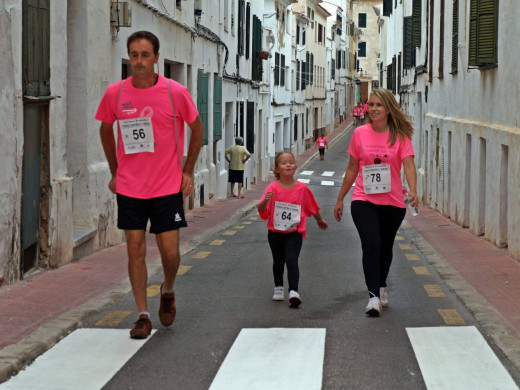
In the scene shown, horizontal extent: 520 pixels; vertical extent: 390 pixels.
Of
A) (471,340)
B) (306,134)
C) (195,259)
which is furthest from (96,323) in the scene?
(306,134)

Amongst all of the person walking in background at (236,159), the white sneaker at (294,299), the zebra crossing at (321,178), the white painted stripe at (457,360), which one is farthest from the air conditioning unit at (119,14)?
the zebra crossing at (321,178)

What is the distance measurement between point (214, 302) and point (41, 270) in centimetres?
274

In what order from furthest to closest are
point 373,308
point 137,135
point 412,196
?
point 412,196, point 373,308, point 137,135

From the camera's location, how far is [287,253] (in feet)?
30.6

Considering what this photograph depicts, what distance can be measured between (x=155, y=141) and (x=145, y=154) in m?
0.12

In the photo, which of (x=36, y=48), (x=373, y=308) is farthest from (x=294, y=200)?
(x=36, y=48)

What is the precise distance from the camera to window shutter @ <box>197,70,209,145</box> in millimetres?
24750

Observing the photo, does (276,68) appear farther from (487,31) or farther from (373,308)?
(373,308)

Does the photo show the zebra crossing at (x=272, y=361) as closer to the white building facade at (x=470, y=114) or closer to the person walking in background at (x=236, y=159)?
the white building facade at (x=470, y=114)

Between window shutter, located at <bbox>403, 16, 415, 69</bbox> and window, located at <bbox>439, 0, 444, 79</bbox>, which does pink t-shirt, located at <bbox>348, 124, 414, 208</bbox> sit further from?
window shutter, located at <bbox>403, 16, 415, 69</bbox>

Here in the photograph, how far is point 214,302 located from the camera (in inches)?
363

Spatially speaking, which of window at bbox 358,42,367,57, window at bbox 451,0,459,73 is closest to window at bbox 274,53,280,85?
window at bbox 451,0,459,73

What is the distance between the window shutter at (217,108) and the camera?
91.1 ft

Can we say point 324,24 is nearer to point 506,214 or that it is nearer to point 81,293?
point 506,214
